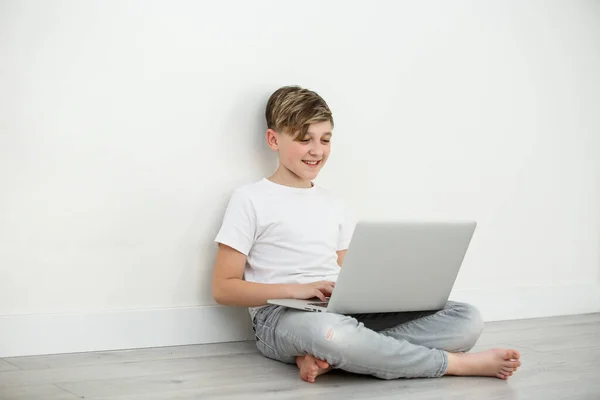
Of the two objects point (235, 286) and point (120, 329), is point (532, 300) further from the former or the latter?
point (120, 329)

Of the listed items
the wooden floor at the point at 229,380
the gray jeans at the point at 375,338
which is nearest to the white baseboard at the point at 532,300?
the wooden floor at the point at 229,380

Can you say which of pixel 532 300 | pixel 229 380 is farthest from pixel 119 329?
pixel 532 300

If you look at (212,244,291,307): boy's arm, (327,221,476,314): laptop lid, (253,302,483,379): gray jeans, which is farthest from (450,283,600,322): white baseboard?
(212,244,291,307): boy's arm

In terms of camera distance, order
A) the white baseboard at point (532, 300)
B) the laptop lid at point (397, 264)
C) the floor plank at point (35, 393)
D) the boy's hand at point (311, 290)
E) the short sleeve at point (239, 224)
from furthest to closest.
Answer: the white baseboard at point (532, 300) < the short sleeve at point (239, 224) < the boy's hand at point (311, 290) < the laptop lid at point (397, 264) < the floor plank at point (35, 393)

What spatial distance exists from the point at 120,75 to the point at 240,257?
0.55m


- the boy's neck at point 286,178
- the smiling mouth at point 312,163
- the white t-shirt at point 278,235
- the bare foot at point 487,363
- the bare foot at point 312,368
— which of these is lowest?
the bare foot at point 312,368

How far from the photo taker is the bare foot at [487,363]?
1.78m

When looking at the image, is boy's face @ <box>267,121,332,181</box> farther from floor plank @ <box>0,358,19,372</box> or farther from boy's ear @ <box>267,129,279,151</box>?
floor plank @ <box>0,358,19,372</box>

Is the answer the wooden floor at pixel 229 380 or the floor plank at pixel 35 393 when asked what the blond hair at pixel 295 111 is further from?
the floor plank at pixel 35 393

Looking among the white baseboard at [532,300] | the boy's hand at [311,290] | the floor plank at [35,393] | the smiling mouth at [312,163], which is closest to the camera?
the floor plank at [35,393]

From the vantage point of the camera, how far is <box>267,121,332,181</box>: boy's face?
2.08 metres

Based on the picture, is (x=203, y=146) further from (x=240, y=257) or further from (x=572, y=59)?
(x=572, y=59)

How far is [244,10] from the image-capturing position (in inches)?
84.5

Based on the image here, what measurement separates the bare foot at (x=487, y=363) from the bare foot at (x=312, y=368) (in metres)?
0.30
